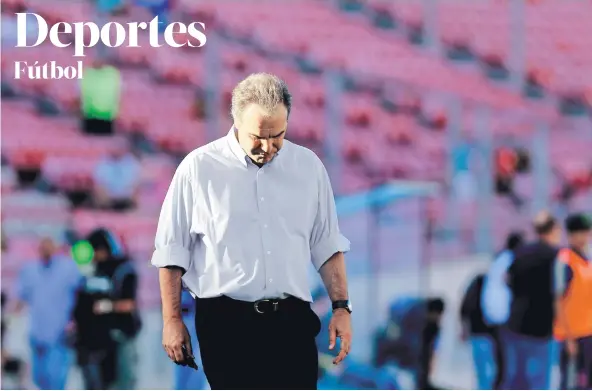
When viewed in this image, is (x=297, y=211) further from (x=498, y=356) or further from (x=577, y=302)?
(x=498, y=356)

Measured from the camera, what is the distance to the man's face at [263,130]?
9.68 ft

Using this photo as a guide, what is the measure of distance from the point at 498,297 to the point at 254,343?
4.17 metres

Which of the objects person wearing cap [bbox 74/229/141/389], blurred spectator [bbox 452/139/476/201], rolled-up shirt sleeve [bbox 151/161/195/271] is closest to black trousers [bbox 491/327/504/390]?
person wearing cap [bbox 74/229/141/389]

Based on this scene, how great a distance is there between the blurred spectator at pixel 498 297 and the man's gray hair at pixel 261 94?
13.4ft

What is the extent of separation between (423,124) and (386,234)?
4976mm

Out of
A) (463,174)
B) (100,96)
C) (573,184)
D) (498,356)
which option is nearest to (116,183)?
(100,96)

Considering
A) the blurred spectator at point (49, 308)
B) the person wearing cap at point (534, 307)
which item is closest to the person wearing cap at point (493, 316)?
the person wearing cap at point (534, 307)

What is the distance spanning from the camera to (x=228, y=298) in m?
3.08

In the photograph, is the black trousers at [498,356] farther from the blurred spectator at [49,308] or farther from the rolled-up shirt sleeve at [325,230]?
the rolled-up shirt sleeve at [325,230]

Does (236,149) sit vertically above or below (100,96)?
below

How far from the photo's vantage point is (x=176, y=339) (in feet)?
9.89

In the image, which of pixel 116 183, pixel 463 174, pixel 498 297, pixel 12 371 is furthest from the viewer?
pixel 116 183

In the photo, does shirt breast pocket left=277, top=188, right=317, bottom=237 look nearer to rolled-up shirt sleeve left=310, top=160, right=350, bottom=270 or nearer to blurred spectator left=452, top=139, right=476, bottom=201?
rolled-up shirt sleeve left=310, top=160, right=350, bottom=270

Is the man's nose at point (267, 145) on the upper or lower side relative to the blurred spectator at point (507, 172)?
lower
